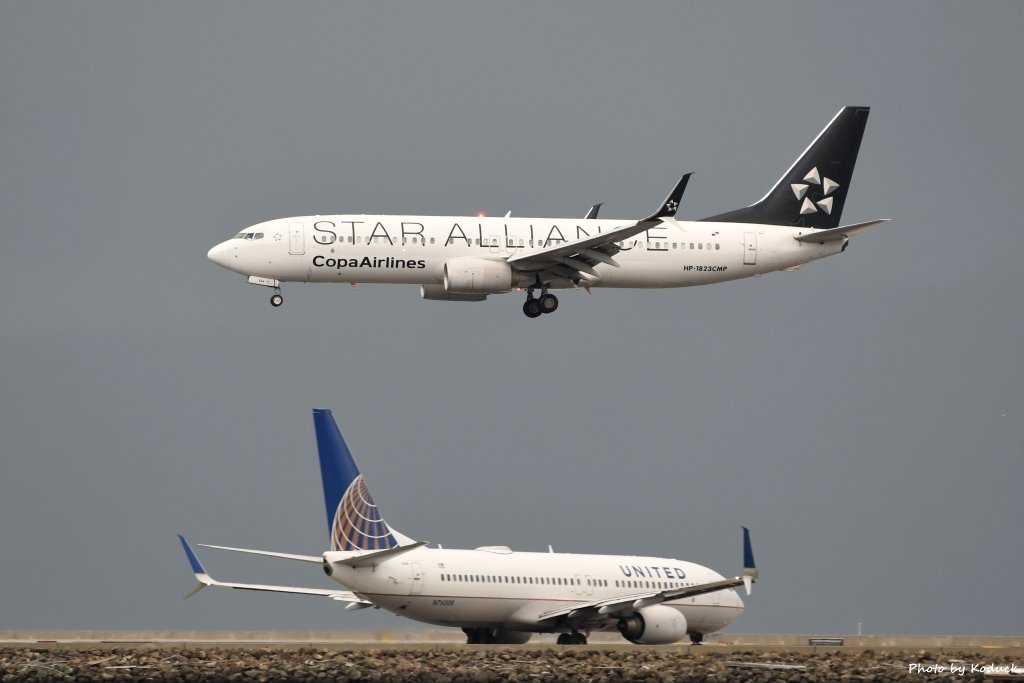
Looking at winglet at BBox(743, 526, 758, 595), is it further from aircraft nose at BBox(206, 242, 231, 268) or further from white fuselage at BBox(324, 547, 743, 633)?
aircraft nose at BBox(206, 242, 231, 268)

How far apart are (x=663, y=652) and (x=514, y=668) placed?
17.4 feet

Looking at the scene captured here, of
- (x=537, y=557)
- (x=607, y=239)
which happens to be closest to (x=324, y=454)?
(x=537, y=557)

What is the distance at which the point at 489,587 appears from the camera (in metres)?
55.5

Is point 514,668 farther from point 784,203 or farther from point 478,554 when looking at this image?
point 784,203

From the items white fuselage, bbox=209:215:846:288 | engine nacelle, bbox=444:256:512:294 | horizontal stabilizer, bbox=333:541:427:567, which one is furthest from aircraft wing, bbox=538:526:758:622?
white fuselage, bbox=209:215:846:288

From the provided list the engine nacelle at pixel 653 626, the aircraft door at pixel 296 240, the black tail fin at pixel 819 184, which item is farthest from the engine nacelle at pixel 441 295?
the engine nacelle at pixel 653 626

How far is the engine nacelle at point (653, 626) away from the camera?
54656 millimetres

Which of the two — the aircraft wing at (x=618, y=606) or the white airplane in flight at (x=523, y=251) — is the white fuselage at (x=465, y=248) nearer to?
the white airplane in flight at (x=523, y=251)

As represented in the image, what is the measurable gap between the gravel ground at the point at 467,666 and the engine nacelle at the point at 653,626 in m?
4.41

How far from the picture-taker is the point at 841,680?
4712 cm

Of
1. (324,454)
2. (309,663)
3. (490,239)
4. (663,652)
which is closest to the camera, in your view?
(309,663)

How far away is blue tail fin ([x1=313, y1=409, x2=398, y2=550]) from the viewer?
56781 mm

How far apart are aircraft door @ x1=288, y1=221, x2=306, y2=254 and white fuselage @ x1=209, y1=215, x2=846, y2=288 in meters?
0.03

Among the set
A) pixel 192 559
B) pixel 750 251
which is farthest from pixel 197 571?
pixel 750 251
